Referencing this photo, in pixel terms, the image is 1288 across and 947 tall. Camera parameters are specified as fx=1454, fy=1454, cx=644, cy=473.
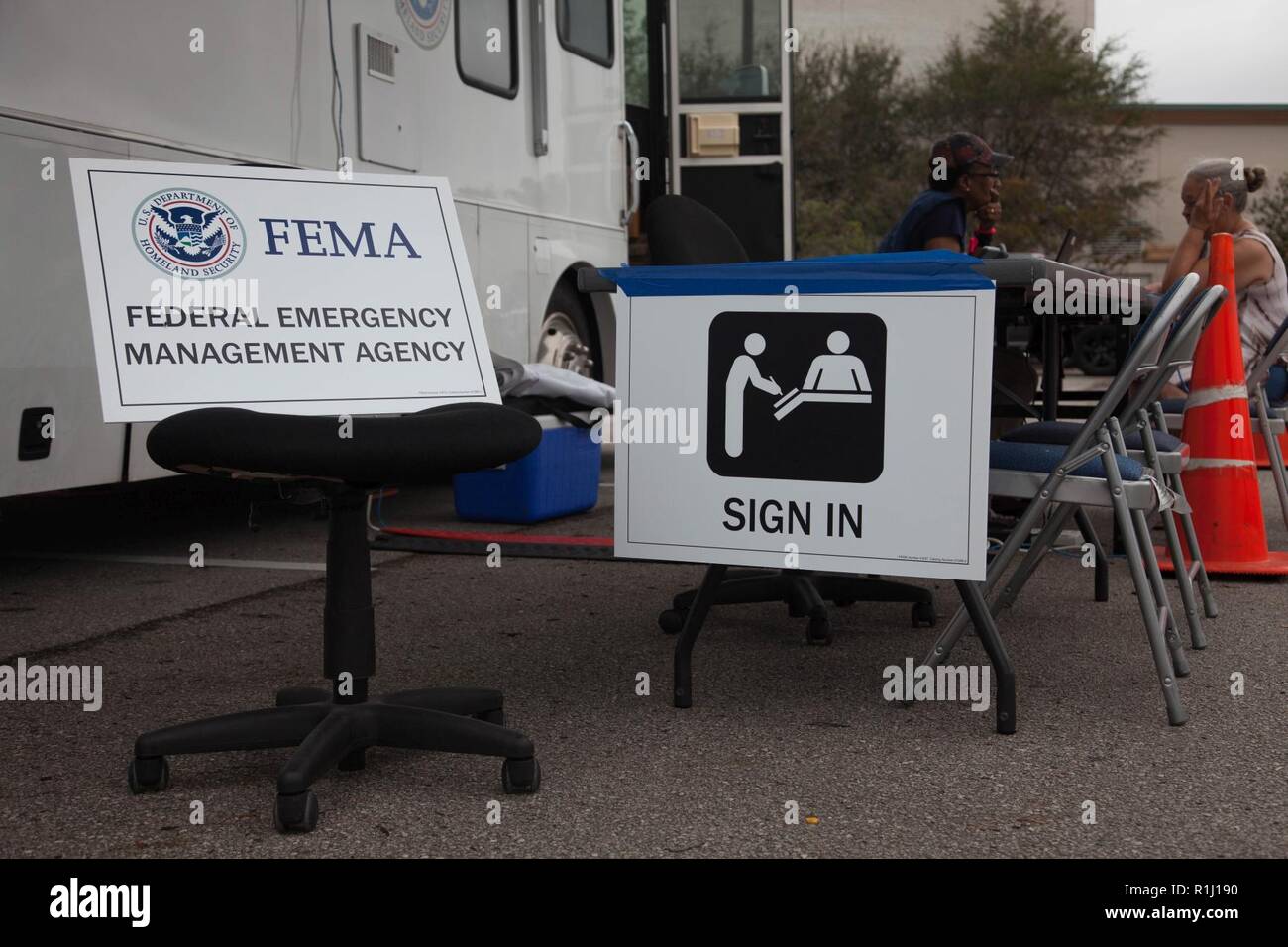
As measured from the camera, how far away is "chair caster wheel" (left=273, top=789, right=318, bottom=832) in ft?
8.20

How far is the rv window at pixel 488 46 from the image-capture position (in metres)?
6.36

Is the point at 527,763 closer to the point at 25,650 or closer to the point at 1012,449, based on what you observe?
the point at 1012,449

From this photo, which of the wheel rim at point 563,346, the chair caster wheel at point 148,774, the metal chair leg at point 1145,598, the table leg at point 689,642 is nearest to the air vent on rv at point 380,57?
the wheel rim at point 563,346

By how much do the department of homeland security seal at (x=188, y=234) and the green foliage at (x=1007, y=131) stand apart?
29.2 meters

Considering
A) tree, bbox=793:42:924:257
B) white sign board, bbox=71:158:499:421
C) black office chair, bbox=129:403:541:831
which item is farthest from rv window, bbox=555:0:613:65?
tree, bbox=793:42:924:257

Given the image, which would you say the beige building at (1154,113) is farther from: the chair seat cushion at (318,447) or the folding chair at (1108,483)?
the chair seat cushion at (318,447)

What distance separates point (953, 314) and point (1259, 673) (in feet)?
4.45

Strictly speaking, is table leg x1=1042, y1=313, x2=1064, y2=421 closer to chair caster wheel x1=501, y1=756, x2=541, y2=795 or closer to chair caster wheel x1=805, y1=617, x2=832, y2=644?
chair caster wheel x1=805, y1=617, x2=832, y2=644

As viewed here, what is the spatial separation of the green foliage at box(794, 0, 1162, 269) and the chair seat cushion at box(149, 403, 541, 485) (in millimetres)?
29589

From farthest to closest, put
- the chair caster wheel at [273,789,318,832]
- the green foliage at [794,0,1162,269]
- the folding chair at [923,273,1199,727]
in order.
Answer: the green foliage at [794,0,1162,269], the folding chair at [923,273,1199,727], the chair caster wheel at [273,789,318,832]

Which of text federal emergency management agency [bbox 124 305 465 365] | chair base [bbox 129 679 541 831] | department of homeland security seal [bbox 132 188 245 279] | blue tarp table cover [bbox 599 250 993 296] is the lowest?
chair base [bbox 129 679 541 831]

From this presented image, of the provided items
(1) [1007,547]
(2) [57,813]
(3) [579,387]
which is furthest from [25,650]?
(3) [579,387]

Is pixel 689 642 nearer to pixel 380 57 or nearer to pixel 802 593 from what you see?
pixel 802 593

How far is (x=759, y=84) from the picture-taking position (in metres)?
8.26
